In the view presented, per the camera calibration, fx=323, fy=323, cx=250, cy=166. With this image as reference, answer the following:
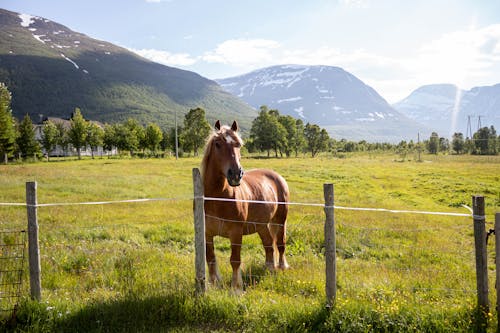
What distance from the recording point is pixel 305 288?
20.3 feet

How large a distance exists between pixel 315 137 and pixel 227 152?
8965 cm

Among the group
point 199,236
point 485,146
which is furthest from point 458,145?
point 199,236

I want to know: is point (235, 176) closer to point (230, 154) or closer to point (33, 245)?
point (230, 154)

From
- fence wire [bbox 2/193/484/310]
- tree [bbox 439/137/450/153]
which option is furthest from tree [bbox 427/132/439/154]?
fence wire [bbox 2/193/484/310]

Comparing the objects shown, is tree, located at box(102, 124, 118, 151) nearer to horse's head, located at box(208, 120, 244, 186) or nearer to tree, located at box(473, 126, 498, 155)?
horse's head, located at box(208, 120, 244, 186)

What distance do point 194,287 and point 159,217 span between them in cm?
972

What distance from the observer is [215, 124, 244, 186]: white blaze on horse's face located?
5.45 meters

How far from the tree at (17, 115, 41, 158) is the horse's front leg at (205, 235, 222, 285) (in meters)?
70.8

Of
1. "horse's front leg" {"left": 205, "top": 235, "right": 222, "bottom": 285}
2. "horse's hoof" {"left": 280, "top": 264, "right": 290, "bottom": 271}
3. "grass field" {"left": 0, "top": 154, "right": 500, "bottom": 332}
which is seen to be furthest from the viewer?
"horse's hoof" {"left": 280, "top": 264, "right": 290, "bottom": 271}

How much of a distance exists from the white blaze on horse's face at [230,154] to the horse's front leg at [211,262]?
1.44m

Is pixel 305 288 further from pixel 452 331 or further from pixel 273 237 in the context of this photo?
pixel 452 331

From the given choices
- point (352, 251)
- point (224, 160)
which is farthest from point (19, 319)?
point (352, 251)

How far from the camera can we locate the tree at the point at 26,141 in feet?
207

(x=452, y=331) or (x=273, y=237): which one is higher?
(x=273, y=237)
